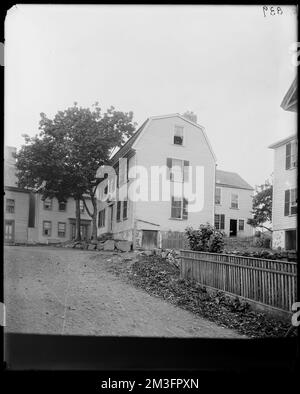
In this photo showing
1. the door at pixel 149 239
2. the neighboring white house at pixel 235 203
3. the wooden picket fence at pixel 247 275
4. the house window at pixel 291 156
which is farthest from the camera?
the door at pixel 149 239

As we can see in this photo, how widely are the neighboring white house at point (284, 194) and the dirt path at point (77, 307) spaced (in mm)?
1235

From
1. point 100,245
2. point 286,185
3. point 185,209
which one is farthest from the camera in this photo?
point 185,209

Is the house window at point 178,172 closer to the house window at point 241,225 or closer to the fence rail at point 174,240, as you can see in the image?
the house window at point 241,225

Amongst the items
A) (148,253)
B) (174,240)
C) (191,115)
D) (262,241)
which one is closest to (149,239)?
(174,240)

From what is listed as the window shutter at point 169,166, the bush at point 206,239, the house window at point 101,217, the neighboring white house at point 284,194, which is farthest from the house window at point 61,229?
the neighboring white house at point 284,194

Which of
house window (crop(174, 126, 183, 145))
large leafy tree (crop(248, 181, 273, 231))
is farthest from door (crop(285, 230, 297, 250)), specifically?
→ house window (crop(174, 126, 183, 145))

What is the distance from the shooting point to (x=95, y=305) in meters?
3.86

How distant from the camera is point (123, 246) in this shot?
682 centimetres

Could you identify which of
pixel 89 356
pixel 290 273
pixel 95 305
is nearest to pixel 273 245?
pixel 290 273

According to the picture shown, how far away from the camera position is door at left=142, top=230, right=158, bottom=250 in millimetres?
7318

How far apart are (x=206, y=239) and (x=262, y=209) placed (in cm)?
153

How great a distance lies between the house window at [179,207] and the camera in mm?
6108

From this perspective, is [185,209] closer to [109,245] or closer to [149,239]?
[149,239]
